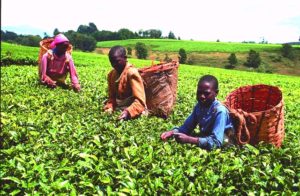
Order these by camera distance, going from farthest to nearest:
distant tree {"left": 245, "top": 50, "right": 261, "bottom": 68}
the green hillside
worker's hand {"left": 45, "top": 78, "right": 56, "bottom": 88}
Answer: the green hillside, distant tree {"left": 245, "top": 50, "right": 261, "bottom": 68}, worker's hand {"left": 45, "top": 78, "right": 56, "bottom": 88}

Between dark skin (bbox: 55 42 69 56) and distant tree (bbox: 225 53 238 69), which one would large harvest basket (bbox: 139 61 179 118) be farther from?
distant tree (bbox: 225 53 238 69)

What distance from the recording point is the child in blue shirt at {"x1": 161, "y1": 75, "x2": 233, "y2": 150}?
487 cm

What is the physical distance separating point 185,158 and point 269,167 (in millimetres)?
817

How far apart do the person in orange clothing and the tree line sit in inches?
2767

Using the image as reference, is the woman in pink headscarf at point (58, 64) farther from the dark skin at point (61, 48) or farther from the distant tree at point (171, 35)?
the distant tree at point (171, 35)

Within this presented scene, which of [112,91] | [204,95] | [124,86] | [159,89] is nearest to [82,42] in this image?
[159,89]

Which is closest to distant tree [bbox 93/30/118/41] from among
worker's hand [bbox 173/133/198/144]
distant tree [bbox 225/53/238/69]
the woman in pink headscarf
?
distant tree [bbox 225/53/238/69]

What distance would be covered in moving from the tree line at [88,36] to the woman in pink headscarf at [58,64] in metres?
67.4

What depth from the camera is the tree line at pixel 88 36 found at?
3199 inches

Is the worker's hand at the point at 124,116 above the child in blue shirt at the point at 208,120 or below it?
below

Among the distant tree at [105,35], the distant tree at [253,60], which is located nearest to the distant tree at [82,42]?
the distant tree at [105,35]

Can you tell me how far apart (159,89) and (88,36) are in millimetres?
81029

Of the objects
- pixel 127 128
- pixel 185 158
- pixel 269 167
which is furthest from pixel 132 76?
pixel 269 167

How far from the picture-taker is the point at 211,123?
16.8ft
